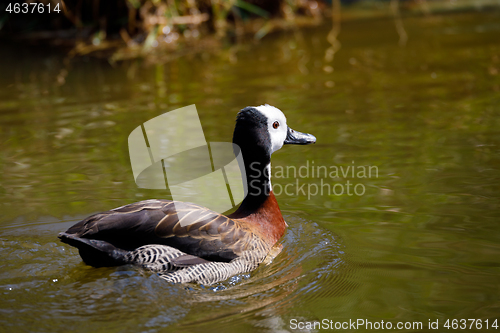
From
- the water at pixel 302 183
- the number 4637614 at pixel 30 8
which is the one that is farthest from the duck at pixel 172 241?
the number 4637614 at pixel 30 8

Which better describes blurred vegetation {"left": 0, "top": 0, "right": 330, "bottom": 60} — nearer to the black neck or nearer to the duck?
the black neck

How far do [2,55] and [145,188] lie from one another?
341 inches

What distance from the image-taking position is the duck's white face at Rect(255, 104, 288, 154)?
5262 mm

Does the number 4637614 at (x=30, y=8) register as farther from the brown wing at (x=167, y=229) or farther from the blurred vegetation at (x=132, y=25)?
the brown wing at (x=167, y=229)

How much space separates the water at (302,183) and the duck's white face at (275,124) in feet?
2.66

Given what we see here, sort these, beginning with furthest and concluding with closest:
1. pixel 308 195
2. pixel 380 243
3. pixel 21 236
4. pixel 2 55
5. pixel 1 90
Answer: pixel 2 55, pixel 1 90, pixel 308 195, pixel 21 236, pixel 380 243

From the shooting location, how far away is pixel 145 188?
643 cm

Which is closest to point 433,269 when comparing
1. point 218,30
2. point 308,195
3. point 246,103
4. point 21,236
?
point 308,195

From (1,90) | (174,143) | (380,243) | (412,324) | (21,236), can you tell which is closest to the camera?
(412,324)

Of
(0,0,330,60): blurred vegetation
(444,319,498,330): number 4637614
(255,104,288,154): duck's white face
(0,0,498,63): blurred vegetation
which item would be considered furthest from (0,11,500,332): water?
(0,0,330,60): blurred vegetation

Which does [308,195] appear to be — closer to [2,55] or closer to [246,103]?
[246,103]

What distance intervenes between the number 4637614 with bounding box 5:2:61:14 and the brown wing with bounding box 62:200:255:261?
1057 centimetres

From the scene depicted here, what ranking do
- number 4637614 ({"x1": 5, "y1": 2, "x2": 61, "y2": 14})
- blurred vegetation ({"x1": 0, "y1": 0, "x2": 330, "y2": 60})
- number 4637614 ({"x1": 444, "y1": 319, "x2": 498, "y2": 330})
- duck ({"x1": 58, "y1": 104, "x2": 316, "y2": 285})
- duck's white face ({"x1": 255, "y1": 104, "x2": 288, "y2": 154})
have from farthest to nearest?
Answer: 1. number 4637614 ({"x1": 5, "y1": 2, "x2": 61, "y2": 14})
2. blurred vegetation ({"x1": 0, "y1": 0, "x2": 330, "y2": 60})
3. duck's white face ({"x1": 255, "y1": 104, "x2": 288, "y2": 154})
4. duck ({"x1": 58, "y1": 104, "x2": 316, "y2": 285})
5. number 4637614 ({"x1": 444, "y1": 319, "x2": 498, "y2": 330})

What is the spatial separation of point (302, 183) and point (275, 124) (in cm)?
124
